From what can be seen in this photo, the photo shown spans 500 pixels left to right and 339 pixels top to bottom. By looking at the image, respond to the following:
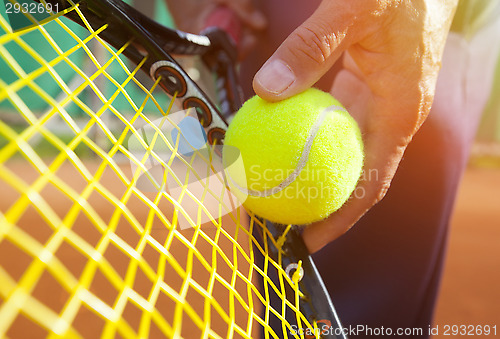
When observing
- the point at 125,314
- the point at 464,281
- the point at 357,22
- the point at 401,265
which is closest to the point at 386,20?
the point at 357,22

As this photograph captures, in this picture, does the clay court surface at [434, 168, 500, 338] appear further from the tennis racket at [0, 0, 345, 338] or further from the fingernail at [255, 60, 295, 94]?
the fingernail at [255, 60, 295, 94]

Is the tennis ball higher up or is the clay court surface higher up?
the tennis ball

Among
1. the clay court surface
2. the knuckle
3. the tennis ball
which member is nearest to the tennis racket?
the tennis ball

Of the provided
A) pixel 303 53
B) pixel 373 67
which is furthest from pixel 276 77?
pixel 373 67

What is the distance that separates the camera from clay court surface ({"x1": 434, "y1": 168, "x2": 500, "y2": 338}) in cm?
162

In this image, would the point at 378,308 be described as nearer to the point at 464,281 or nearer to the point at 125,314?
the point at 125,314

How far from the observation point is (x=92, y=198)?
289cm

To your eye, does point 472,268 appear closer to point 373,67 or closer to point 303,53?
point 373,67

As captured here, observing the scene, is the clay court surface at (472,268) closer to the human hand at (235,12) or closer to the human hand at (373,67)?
the human hand at (373,67)

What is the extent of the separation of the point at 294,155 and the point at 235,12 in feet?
2.17

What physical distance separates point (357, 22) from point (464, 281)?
5.80ft

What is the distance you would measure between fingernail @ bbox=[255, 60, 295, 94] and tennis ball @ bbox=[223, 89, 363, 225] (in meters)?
0.03

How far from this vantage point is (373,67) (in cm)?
69

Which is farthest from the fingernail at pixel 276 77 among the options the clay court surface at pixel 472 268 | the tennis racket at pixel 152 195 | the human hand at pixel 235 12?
the clay court surface at pixel 472 268
